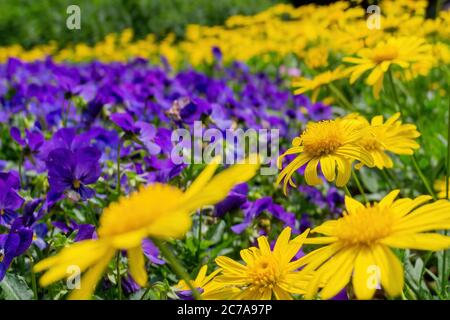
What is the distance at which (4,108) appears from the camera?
252 cm

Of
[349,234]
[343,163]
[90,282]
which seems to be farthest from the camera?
[343,163]

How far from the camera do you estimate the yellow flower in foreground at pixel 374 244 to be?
1.97 feet

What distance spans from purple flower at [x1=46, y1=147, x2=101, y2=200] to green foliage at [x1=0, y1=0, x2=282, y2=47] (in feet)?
21.6

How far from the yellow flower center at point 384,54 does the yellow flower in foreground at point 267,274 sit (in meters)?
0.71

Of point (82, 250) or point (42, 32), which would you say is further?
point (42, 32)

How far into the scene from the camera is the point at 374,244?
26.1 inches

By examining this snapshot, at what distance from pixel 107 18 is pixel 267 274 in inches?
299

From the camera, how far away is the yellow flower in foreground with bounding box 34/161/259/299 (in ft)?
1.76

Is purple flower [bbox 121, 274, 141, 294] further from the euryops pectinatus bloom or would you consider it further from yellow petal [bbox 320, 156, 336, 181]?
yellow petal [bbox 320, 156, 336, 181]

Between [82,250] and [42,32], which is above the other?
[42,32]

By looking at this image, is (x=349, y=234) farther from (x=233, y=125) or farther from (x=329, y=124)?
(x=233, y=125)

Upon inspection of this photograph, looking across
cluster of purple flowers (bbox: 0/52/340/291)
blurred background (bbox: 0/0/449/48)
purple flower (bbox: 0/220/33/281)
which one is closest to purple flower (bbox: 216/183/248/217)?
cluster of purple flowers (bbox: 0/52/340/291)

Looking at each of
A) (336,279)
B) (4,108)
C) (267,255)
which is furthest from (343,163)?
(4,108)

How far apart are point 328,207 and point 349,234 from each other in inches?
55.0
